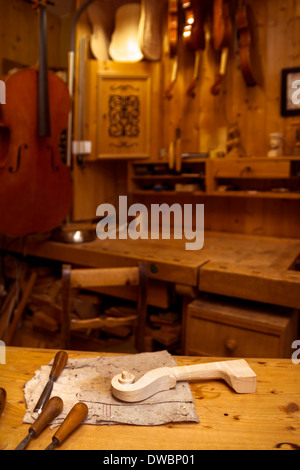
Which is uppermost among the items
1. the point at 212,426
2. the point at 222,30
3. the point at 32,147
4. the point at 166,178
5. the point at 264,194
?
the point at 222,30

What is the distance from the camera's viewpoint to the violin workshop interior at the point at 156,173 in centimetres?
202

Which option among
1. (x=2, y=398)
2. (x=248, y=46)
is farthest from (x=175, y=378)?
(x=248, y=46)

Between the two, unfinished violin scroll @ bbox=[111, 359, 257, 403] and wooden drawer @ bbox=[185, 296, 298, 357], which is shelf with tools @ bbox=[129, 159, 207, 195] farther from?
unfinished violin scroll @ bbox=[111, 359, 257, 403]

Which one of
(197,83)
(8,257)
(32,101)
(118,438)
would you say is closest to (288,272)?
(118,438)

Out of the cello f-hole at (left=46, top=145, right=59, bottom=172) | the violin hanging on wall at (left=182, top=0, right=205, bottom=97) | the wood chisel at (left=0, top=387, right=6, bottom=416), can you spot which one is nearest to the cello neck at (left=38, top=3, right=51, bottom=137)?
the cello f-hole at (left=46, top=145, right=59, bottom=172)

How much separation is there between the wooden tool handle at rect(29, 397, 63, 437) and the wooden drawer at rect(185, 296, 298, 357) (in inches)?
47.3

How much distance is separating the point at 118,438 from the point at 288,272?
1.42m

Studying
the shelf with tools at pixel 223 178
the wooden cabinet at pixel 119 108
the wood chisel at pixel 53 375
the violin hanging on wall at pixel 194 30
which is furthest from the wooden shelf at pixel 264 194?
the wood chisel at pixel 53 375

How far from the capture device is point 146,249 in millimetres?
2463

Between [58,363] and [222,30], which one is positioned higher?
[222,30]

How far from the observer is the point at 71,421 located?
0.74 m

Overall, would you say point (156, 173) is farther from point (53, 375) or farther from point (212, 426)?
point (212, 426)

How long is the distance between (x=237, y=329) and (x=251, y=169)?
1.27 m

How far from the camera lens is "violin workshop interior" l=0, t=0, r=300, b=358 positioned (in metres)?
2.02
